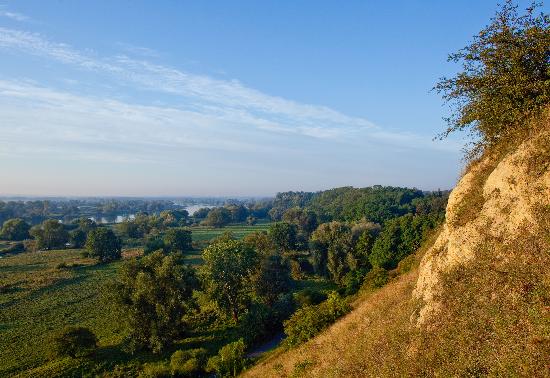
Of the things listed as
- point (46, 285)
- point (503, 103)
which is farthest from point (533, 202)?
point (46, 285)

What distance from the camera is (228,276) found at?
158 feet

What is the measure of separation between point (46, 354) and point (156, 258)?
15358 millimetres

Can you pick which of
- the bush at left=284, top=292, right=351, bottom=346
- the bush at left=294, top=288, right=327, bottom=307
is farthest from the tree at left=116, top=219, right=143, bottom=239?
the bush at left=284, top=292, right=351, bottom=346

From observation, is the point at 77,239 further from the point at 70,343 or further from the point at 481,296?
the point at 481,296

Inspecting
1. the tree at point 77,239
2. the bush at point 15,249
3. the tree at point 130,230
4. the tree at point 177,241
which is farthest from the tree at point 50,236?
the tree at point 177,241

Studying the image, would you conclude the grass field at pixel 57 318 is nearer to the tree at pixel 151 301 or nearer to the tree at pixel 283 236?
the tree at pixel 151 301

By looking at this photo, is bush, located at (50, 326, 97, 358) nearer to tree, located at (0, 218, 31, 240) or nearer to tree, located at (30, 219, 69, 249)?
tree, located at (30, 219, 69, 249)

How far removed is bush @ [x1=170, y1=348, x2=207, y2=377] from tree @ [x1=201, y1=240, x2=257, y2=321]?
11.1 metres

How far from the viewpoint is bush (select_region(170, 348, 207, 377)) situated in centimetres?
3484

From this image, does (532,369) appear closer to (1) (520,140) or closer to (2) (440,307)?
(2) (440,307)

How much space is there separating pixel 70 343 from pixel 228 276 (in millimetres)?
18768

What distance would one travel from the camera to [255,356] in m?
38.3

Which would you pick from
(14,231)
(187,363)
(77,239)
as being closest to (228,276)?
(187,363)

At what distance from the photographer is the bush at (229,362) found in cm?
3297
